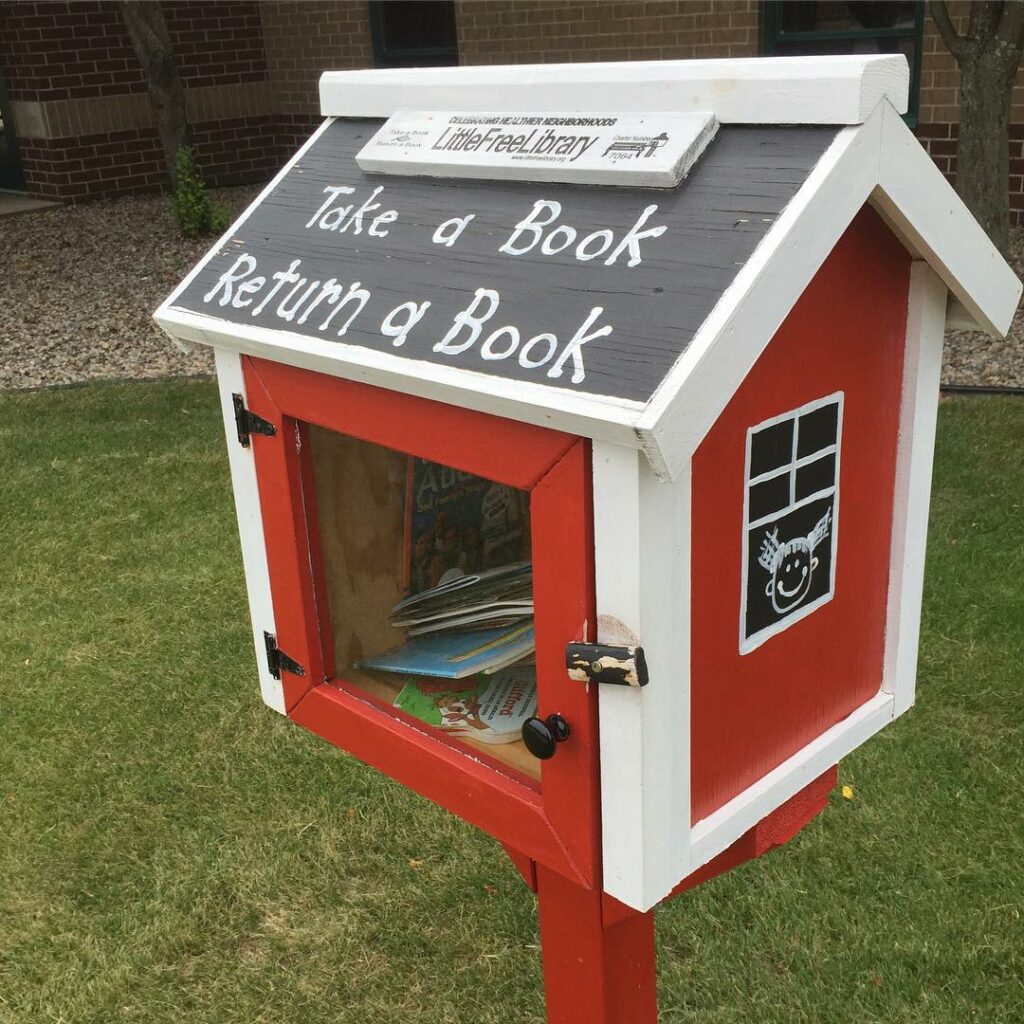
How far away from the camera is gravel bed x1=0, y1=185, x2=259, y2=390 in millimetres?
6656

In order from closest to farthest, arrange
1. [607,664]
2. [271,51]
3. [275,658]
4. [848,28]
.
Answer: [607,664]
[275,658]
[848,28]
[271,51]

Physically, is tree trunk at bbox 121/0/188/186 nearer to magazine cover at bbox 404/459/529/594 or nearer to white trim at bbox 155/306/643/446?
magazine cover at bbox 404/459/529/594

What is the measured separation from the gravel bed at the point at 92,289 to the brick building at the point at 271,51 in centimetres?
60

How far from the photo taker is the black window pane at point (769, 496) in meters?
1.21

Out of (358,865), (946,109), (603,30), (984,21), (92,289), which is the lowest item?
(92,289)

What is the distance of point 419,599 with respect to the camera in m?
1.70

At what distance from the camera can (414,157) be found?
1334mm

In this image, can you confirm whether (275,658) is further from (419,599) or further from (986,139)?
(986,139)

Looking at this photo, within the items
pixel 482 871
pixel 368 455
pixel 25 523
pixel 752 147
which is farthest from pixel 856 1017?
pixel 25 523

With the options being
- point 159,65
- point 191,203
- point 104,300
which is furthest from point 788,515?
point 159,65

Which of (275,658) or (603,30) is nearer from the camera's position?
(275,658)

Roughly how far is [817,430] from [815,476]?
0.05 m

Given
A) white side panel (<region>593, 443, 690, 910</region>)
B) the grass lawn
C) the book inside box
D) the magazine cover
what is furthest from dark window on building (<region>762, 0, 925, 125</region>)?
white side panel (<region>593, 443, 690, 910</region>)

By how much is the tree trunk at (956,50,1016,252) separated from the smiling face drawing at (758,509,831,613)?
4622 mm
